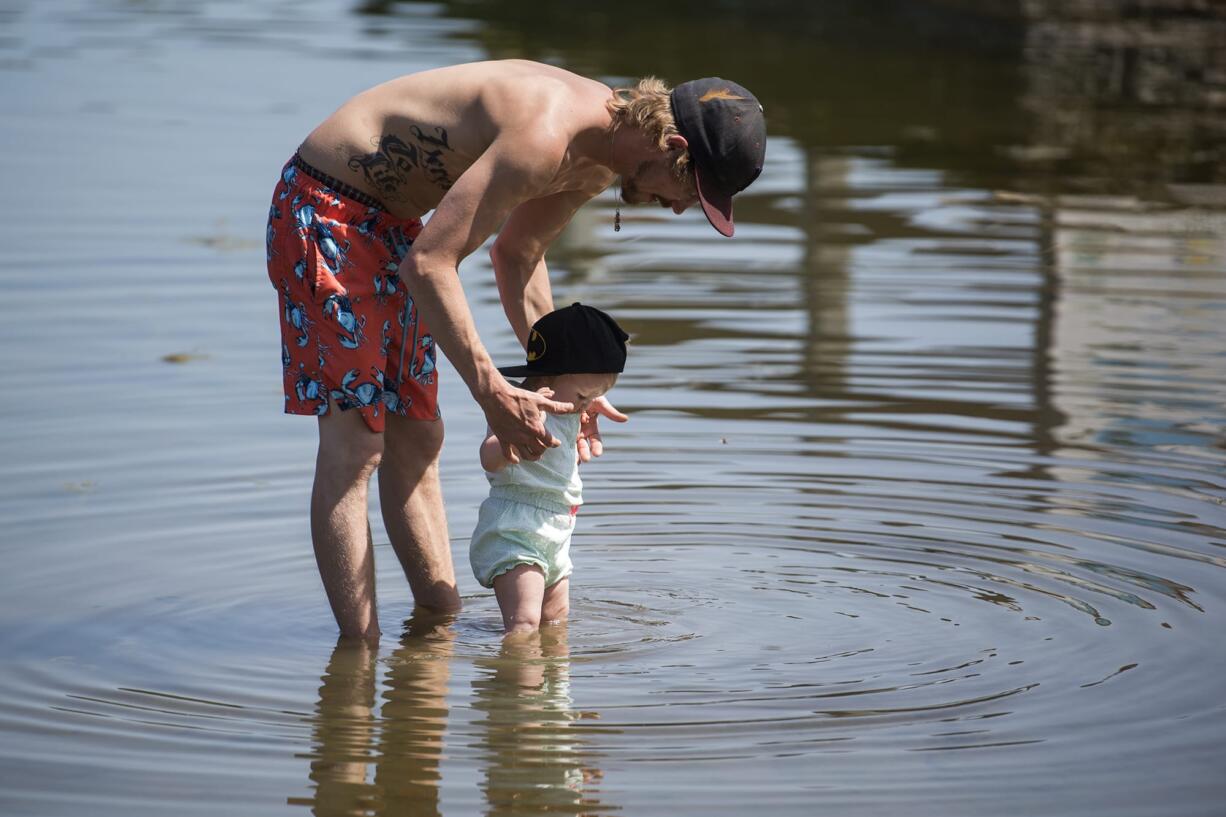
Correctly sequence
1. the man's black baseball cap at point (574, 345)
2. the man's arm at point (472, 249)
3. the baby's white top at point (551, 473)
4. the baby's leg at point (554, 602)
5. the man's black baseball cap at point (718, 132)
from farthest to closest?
the baby's leg at point (554, 602), the baby's white top at point (551, 473), the man's black baseball cap at point (574, 345), the man's black baseball cap at point (718, 132), the man's arm at point (472, 249)

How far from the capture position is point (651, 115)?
14.3 feet

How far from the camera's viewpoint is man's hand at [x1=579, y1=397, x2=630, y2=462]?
502 centimetres

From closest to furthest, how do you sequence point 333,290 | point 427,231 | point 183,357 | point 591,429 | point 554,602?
point 427,231 < point 333,290 < point 554,602 < point 591,429 < point 183,357

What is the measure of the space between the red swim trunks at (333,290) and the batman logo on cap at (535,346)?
0.35 metres

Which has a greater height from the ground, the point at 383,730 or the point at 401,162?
the point at 401,162

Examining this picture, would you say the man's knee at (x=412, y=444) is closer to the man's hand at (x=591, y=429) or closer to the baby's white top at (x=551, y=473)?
the baby's white top at (x=551, y=473)

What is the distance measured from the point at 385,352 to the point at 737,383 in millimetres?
3168

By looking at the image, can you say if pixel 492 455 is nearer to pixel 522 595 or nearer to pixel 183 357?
pixel 522 595

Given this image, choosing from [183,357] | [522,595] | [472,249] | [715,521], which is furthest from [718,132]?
[183,357]

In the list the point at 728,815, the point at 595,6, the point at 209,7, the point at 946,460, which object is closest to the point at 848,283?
the point at 946,460

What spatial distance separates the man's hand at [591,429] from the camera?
502cm

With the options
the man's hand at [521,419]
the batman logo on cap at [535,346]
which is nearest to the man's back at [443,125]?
the batman logo on cap at [535,346]

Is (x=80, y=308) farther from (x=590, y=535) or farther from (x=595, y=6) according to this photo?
(x=595, y=6)

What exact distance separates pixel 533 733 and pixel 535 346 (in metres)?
1.10
